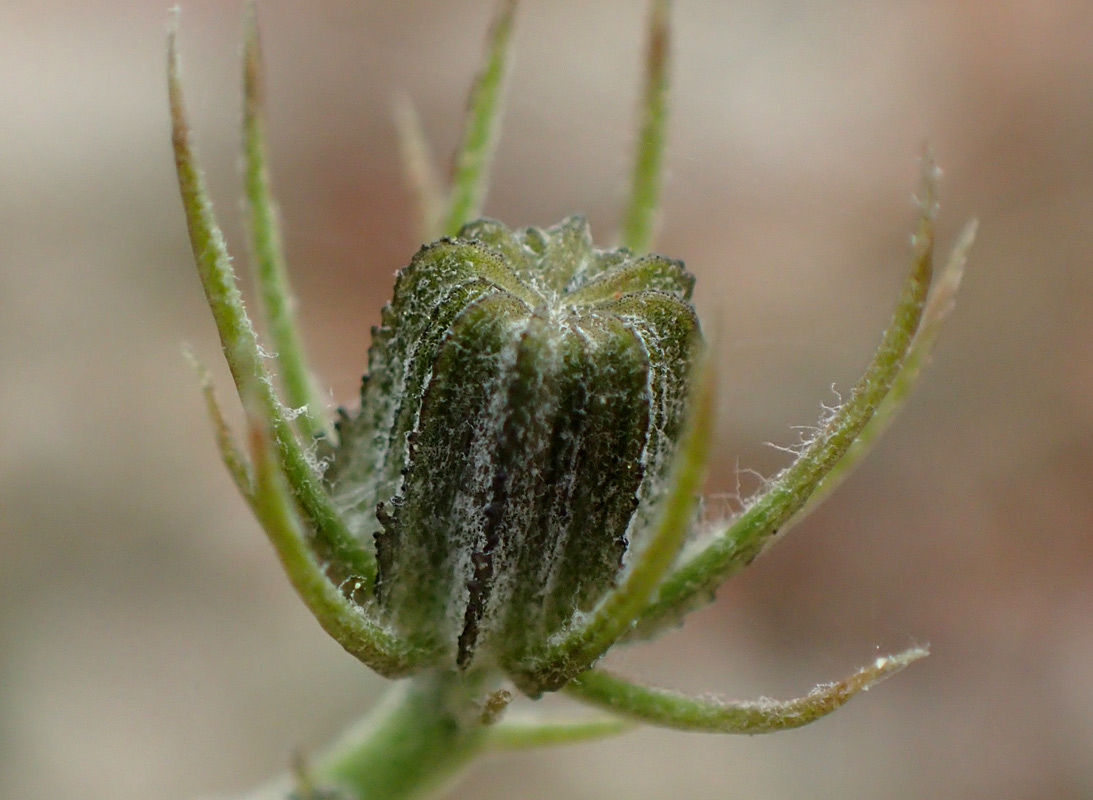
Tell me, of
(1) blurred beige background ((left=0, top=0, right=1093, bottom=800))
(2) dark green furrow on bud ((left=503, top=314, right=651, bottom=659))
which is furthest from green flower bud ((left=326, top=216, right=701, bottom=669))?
(1) blurred beige background ((left=0, top=0, right=1093, bottom=800))

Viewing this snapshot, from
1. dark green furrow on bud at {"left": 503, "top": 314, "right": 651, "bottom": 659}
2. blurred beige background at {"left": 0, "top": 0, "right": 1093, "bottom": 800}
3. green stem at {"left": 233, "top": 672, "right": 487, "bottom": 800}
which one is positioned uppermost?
blurred beige background at {"left": 0, "top": 0, "right": 1093, "bottom": 800}

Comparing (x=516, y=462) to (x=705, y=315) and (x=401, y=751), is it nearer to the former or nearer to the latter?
(x=401, y=751)

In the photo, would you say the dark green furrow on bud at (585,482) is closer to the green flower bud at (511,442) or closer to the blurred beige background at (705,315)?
the green flower bud at (511,442)

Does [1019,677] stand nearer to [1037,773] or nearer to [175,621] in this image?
[1037,773]

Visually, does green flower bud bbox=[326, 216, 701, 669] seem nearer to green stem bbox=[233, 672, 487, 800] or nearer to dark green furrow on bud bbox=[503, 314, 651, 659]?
dark green furrow on bud bbox=[503, 314, 651, 659]

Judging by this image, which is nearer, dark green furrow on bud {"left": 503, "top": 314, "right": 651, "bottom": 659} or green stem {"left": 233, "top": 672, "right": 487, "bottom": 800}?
dark green furrow on bud {"left": 503, "top": 314, "right": 651, "bottom": 659}

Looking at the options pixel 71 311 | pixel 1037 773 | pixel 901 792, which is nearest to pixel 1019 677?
pixel 1037 773
